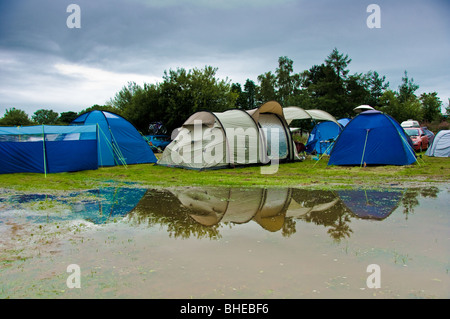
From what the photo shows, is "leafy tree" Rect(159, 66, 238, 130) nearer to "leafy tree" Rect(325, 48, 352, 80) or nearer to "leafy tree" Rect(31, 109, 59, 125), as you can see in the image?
"leafy tree" Rect(325, 48, 352, 80)

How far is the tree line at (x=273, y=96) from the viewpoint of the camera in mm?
39281

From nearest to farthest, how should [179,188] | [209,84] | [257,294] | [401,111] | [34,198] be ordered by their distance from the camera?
[257,294] < [34,198] < [179,188] < [209,84] < [401,111]

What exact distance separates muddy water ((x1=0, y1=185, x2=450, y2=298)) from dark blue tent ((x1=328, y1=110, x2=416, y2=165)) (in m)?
6.81

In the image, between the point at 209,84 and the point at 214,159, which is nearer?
the point at 214,159

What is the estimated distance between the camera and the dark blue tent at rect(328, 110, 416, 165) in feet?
52.5

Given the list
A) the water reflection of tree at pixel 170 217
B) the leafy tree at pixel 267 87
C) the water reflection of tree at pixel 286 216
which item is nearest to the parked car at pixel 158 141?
the water reflection of tree at pixel 286 216

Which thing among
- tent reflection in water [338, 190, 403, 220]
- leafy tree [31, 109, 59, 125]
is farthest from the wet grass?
leafy tree [31, 109, 59, 125]

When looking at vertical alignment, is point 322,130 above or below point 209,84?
below

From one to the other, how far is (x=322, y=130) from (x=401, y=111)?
28.0m

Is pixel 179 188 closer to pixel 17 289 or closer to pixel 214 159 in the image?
pixel 214 159

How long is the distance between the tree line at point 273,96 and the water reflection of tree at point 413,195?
29.7 metres

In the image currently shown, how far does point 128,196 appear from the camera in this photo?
10258mm

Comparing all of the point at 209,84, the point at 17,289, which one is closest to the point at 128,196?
the point at 17,289
